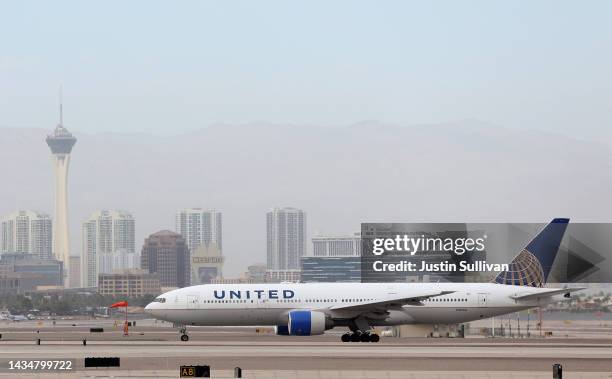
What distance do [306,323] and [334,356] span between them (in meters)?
15.6

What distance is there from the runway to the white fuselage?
1.67 meters

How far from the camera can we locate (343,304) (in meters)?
77.2

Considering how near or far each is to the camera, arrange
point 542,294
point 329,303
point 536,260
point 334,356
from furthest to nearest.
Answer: point 536,260 → point 329,303 → point 542,294 → point 334,356

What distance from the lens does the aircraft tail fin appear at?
8129 cm

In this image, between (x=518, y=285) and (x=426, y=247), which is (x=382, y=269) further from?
(x=518, y=285)

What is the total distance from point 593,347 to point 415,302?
455 inches

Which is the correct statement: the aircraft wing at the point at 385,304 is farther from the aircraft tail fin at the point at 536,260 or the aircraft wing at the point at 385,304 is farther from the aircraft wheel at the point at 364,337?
the aircraft tail fin at the point at 536,260

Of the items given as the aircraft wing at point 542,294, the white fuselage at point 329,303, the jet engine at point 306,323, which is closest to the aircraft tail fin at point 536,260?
the white fuselage at point 329,303

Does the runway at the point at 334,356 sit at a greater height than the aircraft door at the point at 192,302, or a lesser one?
lesser

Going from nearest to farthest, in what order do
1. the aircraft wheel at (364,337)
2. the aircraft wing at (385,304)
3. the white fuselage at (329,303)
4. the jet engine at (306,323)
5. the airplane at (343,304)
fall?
the jet engine at (306,323), the aircraft wing at (385,304), the aircraft wheel at (364,337), the airplane at (343,304), the white fuselage at (329,303)

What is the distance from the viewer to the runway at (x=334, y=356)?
50688 millimetres

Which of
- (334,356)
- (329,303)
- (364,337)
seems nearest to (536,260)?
(364,337)

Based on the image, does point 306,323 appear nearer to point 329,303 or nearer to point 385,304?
point 329,303

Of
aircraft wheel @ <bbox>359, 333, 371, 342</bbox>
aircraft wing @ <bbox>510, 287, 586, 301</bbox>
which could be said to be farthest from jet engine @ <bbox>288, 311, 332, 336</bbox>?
aircraft wing @ <bbox>510, 287, 586, 301</bbox>
